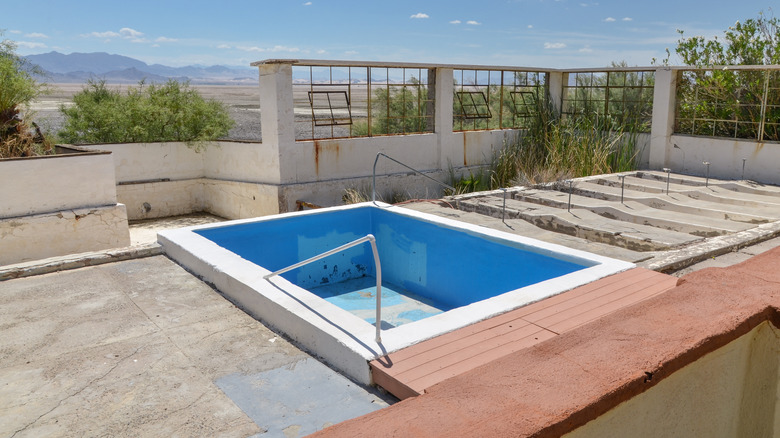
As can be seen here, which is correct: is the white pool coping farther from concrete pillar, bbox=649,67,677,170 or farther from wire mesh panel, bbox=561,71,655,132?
wire mesh panel, bbox=561,71,655,132

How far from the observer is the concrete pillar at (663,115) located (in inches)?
506

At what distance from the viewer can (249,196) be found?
12.7 m

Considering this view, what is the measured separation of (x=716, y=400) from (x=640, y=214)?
21.8ft

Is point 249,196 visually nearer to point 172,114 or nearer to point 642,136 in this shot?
point 172,114

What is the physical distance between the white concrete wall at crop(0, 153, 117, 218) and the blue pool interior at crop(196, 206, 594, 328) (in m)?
4.46

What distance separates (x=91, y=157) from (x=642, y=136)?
1096 cm

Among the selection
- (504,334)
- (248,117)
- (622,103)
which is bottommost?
(504,334)

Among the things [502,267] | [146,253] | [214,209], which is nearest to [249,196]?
[214,209]

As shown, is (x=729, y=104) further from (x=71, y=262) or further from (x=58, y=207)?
(x=58, y=207)

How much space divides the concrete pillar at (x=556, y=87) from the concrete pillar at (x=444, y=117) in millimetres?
2959

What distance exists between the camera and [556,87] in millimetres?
15289

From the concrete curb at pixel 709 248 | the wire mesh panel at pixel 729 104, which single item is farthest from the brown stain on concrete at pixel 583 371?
the wire mesh panel at pixel 729 104

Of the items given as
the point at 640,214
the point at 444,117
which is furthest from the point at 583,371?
the point at 444,117

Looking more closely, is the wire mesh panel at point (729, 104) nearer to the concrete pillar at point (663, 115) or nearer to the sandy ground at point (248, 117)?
the concrete pillar at point (663, 115)
